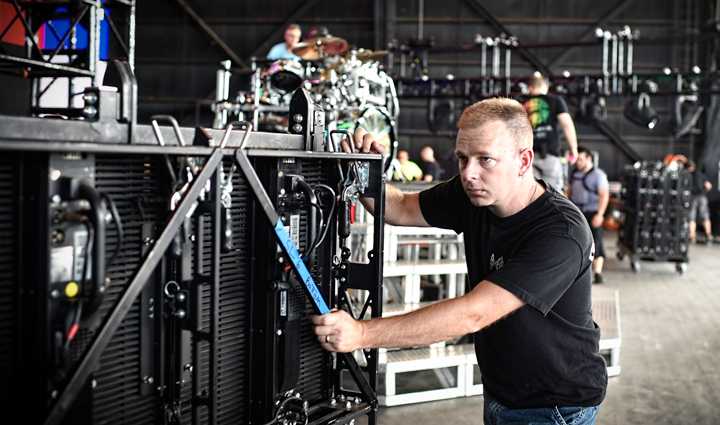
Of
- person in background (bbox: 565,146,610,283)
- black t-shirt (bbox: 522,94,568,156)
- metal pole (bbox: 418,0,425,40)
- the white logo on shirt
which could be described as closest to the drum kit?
black t-shirt (bbox: 522,94,568,156)

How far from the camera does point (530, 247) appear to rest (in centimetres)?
239

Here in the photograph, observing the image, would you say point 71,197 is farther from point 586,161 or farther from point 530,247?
point 586,161

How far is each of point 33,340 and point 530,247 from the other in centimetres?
161

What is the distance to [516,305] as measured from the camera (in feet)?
7.66

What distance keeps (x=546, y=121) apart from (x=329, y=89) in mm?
2533

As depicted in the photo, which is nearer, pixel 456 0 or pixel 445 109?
pixel 445 109

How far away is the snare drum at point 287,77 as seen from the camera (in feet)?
26.8

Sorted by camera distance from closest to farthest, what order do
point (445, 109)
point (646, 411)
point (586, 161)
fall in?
point (646, 411) < point (586, 161) < point (445, 109)

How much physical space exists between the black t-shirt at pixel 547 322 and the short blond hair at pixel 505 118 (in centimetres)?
26

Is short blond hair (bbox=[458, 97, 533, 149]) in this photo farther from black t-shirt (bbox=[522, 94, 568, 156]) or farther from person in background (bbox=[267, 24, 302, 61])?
person in background (bbox=[267, 24, 302, 61])

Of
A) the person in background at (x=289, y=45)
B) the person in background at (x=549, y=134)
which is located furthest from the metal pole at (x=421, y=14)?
the person in background at (x=549, y=134)

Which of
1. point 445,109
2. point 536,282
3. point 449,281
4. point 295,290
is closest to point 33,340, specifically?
point 295,290

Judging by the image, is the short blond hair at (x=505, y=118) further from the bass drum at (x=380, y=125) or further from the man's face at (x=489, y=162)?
the bass drum at (x=380, y=125)

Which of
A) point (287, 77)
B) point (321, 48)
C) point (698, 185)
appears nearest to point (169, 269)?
point (287, 77)
